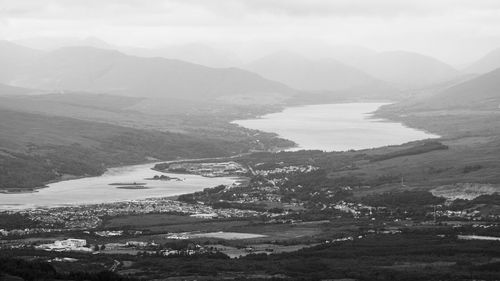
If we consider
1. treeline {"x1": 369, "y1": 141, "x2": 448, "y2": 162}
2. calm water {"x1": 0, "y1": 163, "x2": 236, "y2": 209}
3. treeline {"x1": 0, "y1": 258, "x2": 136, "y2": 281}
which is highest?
treeline {"x1": 369, "y1": 141, "x2": 448, "y2": 162}

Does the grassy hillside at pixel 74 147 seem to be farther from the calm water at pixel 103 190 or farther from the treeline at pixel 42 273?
the treeline at pixel 42 273

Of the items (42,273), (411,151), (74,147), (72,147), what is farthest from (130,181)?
(42,273)

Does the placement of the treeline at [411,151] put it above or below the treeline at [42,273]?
above

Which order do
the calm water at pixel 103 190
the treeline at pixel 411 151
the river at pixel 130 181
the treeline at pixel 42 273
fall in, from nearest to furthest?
the treeline at pixel 42 273
the calm water at pixel 103 190
the river at pixel 130 181
the treeline at pixel 411 151

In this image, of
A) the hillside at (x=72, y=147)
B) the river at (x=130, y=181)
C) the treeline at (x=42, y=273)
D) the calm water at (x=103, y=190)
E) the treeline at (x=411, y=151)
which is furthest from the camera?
the treeline at (x=411, y=151)

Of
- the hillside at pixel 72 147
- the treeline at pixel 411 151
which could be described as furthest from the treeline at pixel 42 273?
the treeline at pixel 411 151

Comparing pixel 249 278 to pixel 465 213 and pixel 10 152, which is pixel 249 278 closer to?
pixel 465 213

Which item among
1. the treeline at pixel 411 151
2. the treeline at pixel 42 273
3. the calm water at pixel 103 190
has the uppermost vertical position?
the treeline at pixel 411 151

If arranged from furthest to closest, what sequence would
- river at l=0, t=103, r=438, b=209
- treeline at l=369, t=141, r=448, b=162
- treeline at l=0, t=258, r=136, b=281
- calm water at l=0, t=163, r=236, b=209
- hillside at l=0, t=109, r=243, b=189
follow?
treeline at l=369, t=141, r=448, b=162 → hillside at l=0, t=109, r=243, b=189 → river at l=0, t=103, r=438, b=209 → calm water at l=0, t=163, r=236, b=209 → treeline at l=0, t=258, r=136, b=281

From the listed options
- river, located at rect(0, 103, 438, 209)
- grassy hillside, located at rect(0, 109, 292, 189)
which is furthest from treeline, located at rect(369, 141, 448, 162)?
grassy hillside, located at rect(0, 109, 292, 189)

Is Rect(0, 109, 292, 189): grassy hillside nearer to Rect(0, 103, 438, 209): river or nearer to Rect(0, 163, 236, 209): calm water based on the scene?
Rect(0, 103, 438, 209): river
